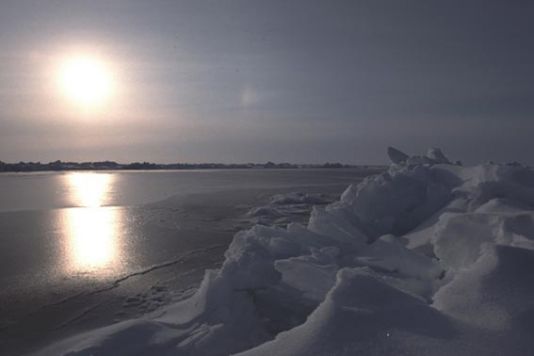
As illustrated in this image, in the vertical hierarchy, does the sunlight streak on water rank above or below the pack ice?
below

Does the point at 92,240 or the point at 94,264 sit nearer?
the point at 94,264

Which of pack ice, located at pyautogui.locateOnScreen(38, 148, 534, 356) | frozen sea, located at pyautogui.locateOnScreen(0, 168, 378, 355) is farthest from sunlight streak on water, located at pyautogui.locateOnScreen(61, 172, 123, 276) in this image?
pack ice, located at pyautogui.locateOnScreen(38, 148, 534, 356)

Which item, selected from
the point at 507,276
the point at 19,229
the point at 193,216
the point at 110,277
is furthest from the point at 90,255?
the point at 507,276

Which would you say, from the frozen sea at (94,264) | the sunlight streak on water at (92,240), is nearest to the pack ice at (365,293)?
the frozen sea at (94,264)

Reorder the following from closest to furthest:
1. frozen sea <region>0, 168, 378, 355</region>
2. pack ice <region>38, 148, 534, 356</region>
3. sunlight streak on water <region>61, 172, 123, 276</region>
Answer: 1. pack ice <region>38, 148, 534, 356</region>
2. frozen sea <region>0, 168, 378, 355</region>
3. sunlight streak on water <region>61, 172, 123, 276</region>

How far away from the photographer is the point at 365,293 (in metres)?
2.74

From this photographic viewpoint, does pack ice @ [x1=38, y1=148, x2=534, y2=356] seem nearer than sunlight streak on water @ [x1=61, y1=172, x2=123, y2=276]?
Yes

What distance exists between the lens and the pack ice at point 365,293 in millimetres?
2340

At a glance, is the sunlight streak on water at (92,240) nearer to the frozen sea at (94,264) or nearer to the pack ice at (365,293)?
the frozen sea at (94,264)

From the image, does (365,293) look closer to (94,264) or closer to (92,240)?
(94,264)

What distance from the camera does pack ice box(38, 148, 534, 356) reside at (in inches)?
92.1

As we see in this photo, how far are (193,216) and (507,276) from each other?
925 centimetres

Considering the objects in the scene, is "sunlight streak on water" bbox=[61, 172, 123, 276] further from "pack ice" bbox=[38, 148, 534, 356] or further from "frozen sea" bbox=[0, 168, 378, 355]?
"pack ice" bbox=[38, 148, 534, 356]

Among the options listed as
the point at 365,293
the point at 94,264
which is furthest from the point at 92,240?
the point at 365,293
